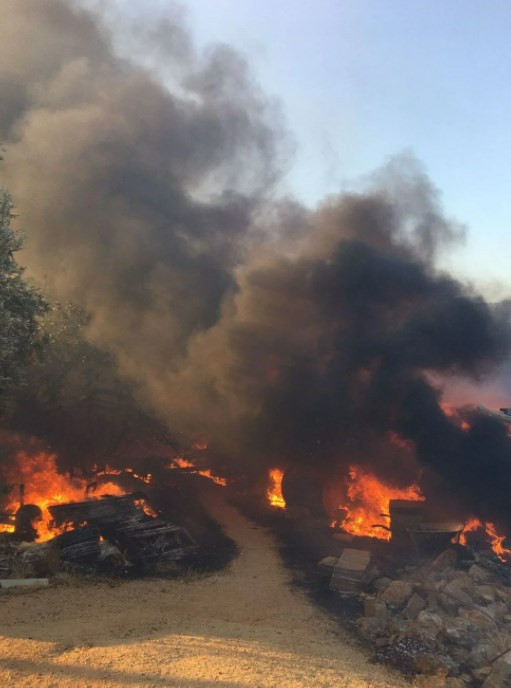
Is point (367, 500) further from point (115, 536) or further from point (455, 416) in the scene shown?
point (115, 536)

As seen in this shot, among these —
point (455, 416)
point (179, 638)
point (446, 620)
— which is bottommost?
point (179, 638)

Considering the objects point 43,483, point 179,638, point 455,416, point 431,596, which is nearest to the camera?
point 179,638

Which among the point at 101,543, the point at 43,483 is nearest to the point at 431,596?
the point at 101,543

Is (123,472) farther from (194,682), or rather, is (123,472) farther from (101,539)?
(194,682)

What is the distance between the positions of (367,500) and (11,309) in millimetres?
18465

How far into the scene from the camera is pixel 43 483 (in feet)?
83.0

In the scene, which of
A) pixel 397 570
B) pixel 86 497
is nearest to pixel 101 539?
pixel 86 497

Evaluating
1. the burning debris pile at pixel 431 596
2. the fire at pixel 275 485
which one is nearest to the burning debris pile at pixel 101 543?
the burning debris pile at pixel 431 596

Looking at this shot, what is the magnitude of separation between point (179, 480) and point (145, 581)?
10771 millimetres

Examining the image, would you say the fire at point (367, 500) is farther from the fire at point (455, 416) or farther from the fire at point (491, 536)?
the fire at point (455, 416)

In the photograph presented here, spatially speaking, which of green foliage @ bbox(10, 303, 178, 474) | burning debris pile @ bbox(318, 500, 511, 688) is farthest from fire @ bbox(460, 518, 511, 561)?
green foliage @ bbox(10, 303, 178, 474)

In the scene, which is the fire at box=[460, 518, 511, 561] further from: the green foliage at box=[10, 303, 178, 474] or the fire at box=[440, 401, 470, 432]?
the green foliage at box=[10, 303, 178, 474]

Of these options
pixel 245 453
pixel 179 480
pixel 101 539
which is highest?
pixel 245 453

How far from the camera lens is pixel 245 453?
92.7ft
